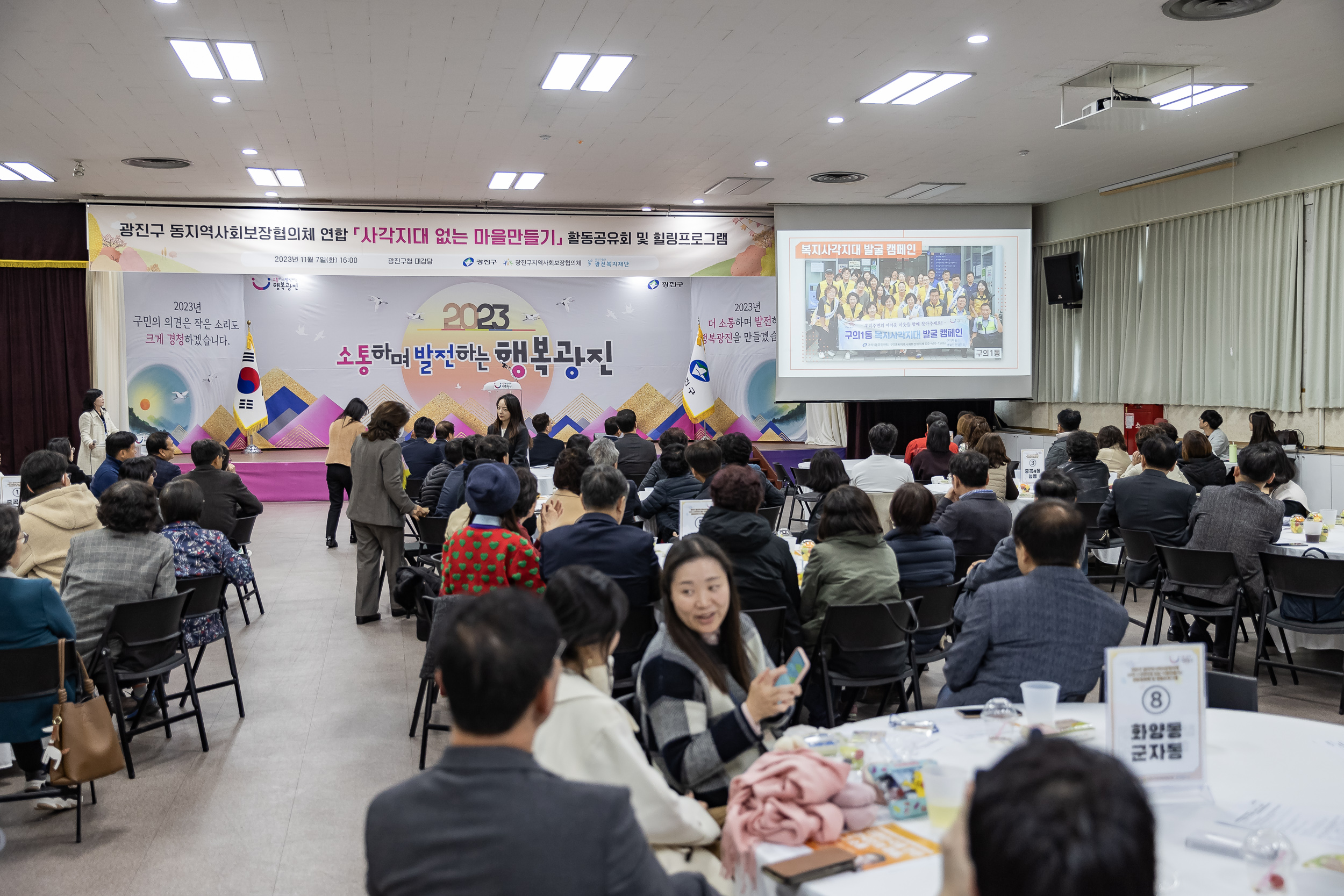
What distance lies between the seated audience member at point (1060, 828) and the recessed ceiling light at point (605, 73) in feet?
20.4

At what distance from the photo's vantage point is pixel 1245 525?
5109mm

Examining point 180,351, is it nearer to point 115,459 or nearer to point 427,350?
point 427,350

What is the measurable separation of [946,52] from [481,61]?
304 cm

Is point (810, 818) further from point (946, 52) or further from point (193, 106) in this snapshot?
point (193, 106)

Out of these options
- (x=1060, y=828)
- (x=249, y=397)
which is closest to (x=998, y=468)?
(x=1060, y=828)

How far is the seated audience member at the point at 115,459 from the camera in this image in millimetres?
6668

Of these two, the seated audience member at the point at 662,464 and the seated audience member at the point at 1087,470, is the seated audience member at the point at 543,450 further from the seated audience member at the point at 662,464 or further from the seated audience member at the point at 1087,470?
the seated audience member at the point at 1087,470

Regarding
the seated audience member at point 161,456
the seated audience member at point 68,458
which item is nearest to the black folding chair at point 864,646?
the seated audience member at point 161,456

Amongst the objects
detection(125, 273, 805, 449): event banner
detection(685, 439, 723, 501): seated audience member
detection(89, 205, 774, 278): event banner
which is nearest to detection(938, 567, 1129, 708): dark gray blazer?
detection(685, 439, 723, 501): seated audience member

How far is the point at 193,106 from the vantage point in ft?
24.1

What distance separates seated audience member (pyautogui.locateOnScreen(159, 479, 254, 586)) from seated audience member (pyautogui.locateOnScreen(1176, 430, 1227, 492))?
6.25 meters

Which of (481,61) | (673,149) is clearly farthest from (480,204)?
(481,61)

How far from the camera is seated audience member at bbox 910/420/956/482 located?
829cm

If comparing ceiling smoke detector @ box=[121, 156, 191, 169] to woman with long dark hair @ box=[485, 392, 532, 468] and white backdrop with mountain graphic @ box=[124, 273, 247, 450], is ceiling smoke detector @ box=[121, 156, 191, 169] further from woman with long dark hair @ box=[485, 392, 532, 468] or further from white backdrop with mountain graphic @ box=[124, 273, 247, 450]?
woman with long dark hair @ box=[485, 392, 532, 468]
